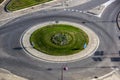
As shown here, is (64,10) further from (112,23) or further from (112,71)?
(112,71)

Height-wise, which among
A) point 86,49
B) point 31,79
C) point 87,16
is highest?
point 87,16

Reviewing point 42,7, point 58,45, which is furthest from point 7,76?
point 42,7

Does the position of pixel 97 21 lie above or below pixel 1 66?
above

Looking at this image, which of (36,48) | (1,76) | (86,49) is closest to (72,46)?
(86,49)

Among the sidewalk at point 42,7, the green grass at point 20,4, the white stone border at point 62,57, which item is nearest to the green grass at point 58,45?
the white stone border at point 62,57

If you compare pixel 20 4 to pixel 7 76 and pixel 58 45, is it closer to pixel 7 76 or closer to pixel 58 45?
pixel 58 45

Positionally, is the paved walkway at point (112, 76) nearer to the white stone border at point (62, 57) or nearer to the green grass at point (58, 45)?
the white stone border at point (62, 57)

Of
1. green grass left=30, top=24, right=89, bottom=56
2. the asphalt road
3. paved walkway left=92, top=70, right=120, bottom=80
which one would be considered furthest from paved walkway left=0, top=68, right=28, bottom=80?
paved walkway left=92, top=70, right=120, bottom=80

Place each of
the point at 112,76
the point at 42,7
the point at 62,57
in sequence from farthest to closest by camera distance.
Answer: the point at 42,7 < the point at 62,57 < the point at 112,76
